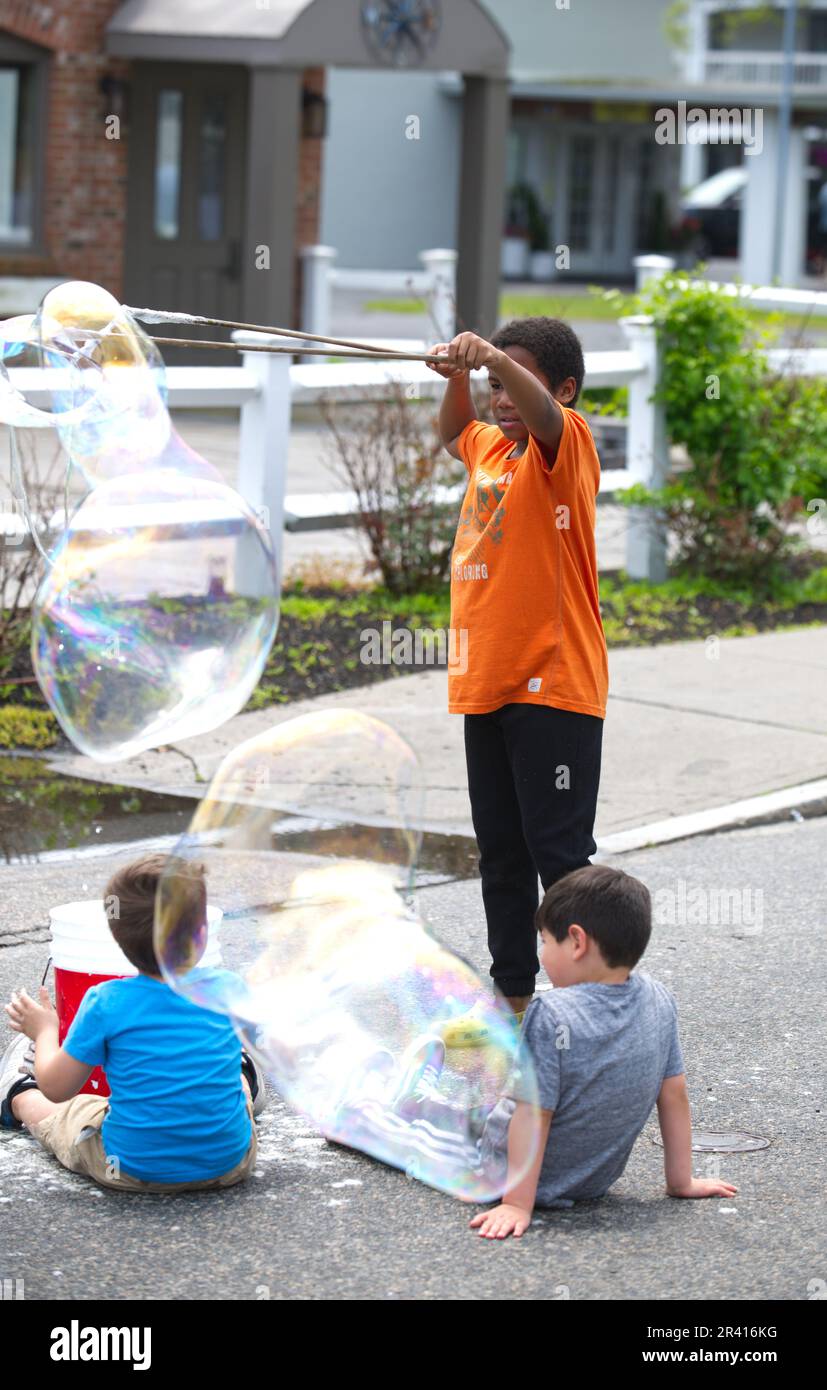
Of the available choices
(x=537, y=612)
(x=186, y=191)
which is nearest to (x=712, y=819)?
(x=537, y=612)

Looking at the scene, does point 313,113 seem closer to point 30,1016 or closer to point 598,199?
point 30,1016

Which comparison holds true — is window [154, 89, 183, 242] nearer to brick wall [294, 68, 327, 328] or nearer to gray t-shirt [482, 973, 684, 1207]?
brick wall [294, 68, 327, 328]

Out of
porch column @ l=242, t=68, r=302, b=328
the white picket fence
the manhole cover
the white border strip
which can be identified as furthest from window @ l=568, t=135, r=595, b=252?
the manhole cover

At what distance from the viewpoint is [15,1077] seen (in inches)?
167

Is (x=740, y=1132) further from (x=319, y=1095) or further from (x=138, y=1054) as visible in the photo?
(x=138, y=1054)

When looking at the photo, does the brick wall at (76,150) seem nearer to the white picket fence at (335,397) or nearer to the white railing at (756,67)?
the white picket fence at (335,397)

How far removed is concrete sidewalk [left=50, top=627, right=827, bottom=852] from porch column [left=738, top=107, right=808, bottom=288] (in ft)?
113

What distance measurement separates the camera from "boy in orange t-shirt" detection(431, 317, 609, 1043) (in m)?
4.33

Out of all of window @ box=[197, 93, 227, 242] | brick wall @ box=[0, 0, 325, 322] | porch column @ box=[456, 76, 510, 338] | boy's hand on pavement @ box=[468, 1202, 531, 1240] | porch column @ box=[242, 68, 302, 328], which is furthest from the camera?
window @ box=[197, 93, 227, 242]

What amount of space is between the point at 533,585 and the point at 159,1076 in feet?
4.55

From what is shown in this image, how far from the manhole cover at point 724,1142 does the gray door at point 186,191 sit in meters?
13.2

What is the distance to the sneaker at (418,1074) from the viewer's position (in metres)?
4.11

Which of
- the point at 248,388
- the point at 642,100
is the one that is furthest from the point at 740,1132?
the point at 642,100

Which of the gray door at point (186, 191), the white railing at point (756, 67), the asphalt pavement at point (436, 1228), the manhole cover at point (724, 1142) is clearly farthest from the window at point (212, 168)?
the white railing at point (756, 67)
